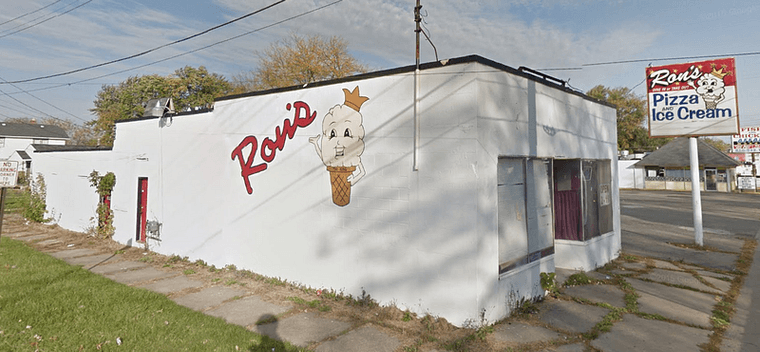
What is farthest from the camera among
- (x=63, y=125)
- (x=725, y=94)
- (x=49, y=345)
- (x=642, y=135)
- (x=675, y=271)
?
(x=63, y=125)

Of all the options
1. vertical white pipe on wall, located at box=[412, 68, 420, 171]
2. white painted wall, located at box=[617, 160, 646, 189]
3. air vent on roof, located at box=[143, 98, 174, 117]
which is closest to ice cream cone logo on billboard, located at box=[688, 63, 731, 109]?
vertical white pipe on wall, located at box=[412, 68, 420, 171]

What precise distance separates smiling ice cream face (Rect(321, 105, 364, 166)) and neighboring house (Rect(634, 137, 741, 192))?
3752 cm

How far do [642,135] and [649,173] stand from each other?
12464 millimetres

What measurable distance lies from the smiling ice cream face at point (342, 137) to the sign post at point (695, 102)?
1016cm

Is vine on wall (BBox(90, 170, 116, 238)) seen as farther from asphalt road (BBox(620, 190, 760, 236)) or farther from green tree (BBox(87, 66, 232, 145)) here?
green tree (BBox(87, 66, 232, 145))

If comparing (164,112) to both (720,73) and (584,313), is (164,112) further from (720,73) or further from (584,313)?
(720,73)

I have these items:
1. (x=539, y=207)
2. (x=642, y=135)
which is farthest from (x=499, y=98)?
(x=642, y=135)

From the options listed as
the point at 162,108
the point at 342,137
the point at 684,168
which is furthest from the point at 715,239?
the point at 684,168

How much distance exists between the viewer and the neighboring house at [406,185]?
508cm

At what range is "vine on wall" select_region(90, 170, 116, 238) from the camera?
11430mm

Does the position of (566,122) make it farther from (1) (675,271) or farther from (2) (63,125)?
(2) (63,125)

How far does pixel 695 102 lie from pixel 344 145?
36.4 ft

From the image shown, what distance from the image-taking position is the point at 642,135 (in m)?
46.9

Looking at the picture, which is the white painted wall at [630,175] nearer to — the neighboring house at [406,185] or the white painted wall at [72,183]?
the neighboring house at [406,185]
